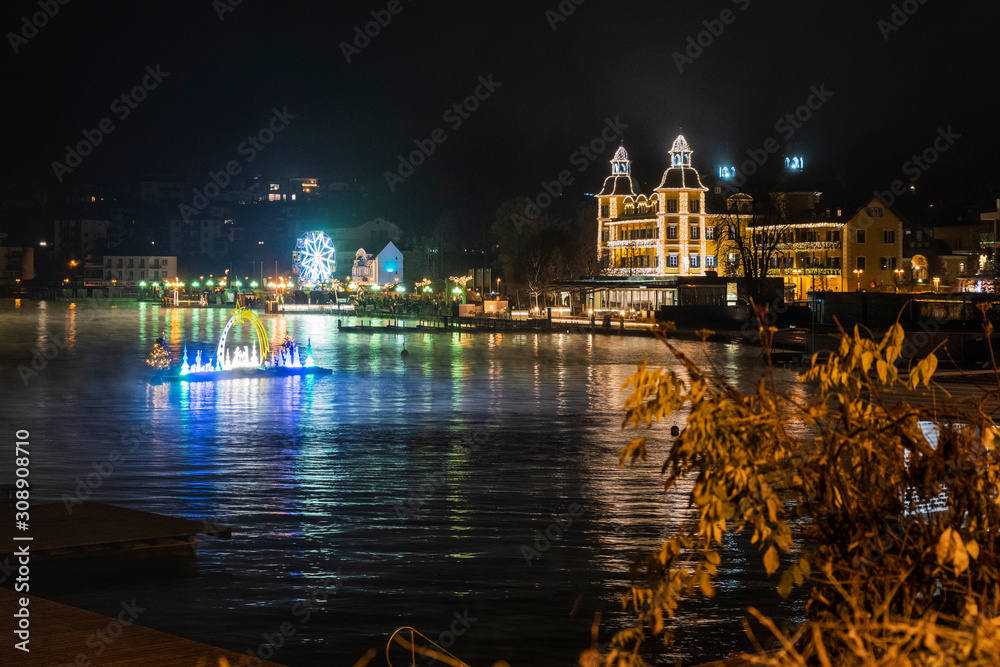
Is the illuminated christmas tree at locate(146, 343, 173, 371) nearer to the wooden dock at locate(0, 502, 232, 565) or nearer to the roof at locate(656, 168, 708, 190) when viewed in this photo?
the wooden dock at locate(0, 502, 232, 565)

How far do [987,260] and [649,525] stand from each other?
295 feet

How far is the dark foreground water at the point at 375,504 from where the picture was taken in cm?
1023

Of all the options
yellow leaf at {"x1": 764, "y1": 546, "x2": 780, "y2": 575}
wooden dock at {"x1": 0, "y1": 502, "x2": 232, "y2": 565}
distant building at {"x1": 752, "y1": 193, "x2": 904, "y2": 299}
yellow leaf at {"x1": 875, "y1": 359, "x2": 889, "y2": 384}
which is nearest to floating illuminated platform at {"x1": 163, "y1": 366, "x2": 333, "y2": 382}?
wooden dock at {"x1": 0, "y1": 502, "x2": 232, "y2": 565}

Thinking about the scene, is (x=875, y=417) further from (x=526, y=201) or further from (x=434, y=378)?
(x=526, y=201)

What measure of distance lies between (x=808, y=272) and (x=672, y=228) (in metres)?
12.0

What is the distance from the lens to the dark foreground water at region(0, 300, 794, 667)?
1023cm

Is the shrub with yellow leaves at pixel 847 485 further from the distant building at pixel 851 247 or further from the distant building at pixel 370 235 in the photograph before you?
the distant building at pixel 370 235

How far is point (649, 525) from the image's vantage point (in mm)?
14078

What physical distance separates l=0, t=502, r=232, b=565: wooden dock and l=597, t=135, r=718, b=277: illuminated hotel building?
277 ft

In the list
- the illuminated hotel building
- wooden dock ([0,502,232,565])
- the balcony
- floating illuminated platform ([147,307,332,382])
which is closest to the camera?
wooden dock ([0,502,232,565])

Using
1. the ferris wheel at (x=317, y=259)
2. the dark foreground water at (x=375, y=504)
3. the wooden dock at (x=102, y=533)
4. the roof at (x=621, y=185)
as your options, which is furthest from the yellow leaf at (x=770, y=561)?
the ferris wheel at (x=317, y=259)

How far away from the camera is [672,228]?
96062 mm

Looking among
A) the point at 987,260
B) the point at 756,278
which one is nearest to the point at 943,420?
the point at 756,278

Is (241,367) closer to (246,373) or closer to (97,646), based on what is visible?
(246,373)
